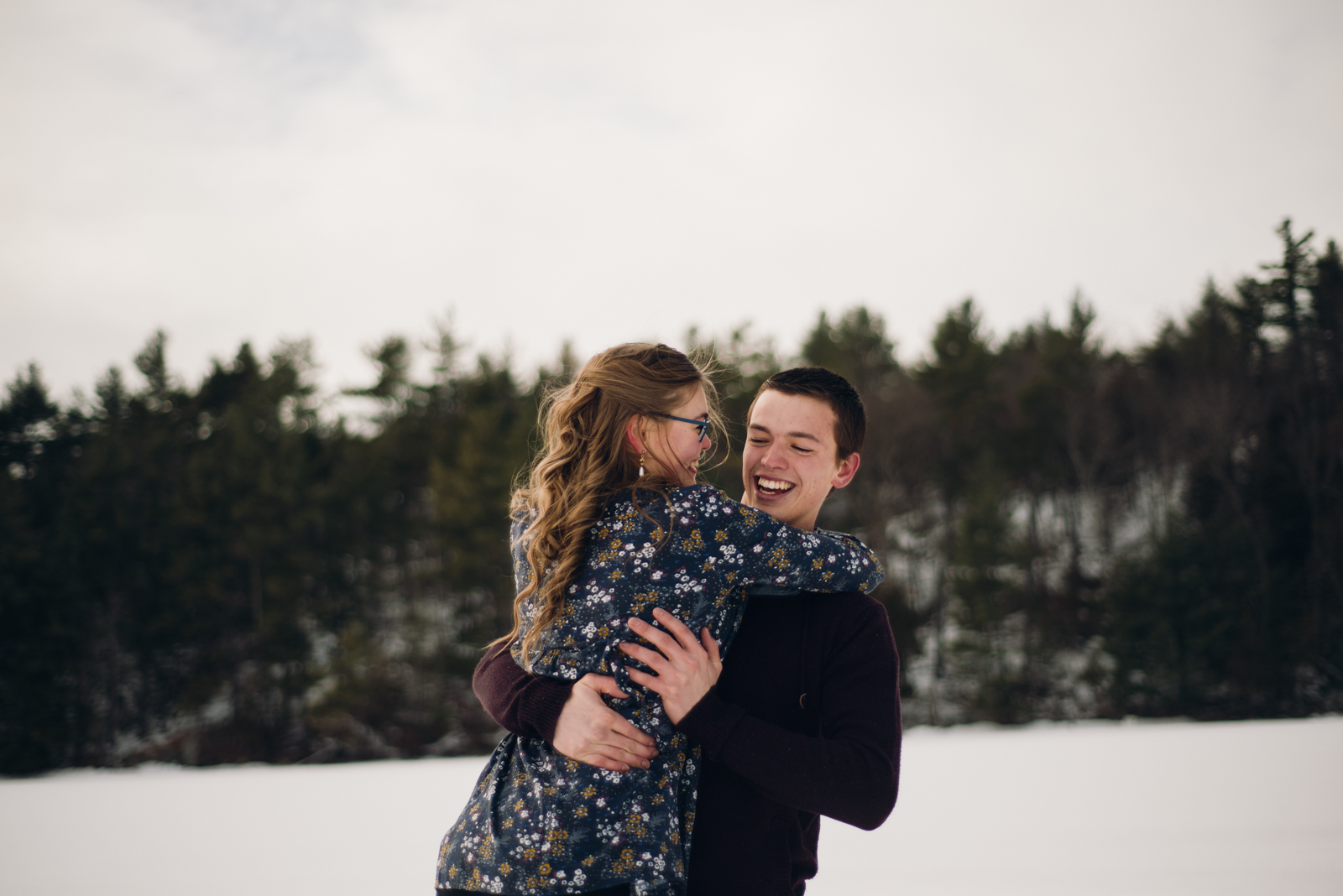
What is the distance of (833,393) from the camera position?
2.21 meters

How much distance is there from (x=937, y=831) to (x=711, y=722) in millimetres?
7696

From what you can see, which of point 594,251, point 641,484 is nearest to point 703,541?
point 641,484

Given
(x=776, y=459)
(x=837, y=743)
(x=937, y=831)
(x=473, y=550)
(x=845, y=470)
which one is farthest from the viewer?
(x=473, y=550)

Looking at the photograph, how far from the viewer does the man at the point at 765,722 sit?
1.64m

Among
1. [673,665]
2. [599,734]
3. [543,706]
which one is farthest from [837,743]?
[543,706]

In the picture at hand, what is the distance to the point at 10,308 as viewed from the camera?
3594cm

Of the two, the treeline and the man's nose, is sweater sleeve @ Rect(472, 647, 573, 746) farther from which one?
the treeline

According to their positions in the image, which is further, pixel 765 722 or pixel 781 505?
pixel 781 505

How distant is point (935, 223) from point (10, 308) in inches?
1627

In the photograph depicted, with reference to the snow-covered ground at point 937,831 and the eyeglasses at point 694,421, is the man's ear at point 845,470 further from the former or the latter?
the snow-covered ground at point 937,831

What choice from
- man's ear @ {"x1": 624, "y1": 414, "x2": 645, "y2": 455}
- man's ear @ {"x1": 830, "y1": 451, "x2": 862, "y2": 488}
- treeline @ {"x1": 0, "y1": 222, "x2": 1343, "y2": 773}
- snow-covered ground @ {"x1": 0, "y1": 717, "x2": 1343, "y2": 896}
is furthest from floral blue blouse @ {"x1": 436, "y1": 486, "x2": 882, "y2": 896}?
treeline @ {"x1": 0, "y1": 222, "x2": 1343, "y2": 773}

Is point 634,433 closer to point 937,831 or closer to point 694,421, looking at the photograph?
point 694,421

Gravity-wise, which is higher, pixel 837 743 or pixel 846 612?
pixel 846 612

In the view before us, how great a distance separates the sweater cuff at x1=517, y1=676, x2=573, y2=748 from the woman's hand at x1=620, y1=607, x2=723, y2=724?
0.16 m
